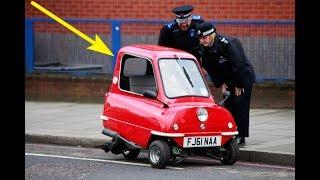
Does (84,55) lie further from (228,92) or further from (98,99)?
(228,92)

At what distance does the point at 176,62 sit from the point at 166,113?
3.15ft

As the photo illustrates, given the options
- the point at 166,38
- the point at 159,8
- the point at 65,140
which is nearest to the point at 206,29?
the point at 166,38

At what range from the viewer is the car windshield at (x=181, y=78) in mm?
10828

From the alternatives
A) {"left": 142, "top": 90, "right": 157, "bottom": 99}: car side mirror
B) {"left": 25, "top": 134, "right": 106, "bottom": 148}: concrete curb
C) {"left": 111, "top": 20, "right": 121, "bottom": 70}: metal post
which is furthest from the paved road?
{"left": 111, "top": 20, "right": 121, "bottom": 70}: metal post

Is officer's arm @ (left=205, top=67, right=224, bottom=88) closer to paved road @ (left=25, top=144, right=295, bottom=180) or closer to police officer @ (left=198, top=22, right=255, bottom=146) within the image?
police officer @ (left=198, top=22, right=255, bottom=146)

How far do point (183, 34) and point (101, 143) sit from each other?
7.06 ft

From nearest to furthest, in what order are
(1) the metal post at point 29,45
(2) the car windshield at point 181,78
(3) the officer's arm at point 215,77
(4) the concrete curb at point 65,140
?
1. (2) the car windshield at point 181,78
2. (3) the officer's arm at point 215,77
3. (4) the concrete curb at point 65,140
4. (1) the metal post at point 29,45

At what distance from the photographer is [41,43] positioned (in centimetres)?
1892

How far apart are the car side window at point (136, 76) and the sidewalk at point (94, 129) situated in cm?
158

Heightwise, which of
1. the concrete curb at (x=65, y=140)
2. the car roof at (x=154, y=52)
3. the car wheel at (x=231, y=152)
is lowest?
the concrete curb at (x=65, y=140)

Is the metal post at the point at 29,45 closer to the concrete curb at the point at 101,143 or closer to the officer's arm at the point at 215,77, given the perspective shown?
the concrete curb at the point at 101,143

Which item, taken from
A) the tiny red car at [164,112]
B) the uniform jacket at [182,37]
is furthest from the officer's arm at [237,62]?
the uniform jacket at [182,37]
